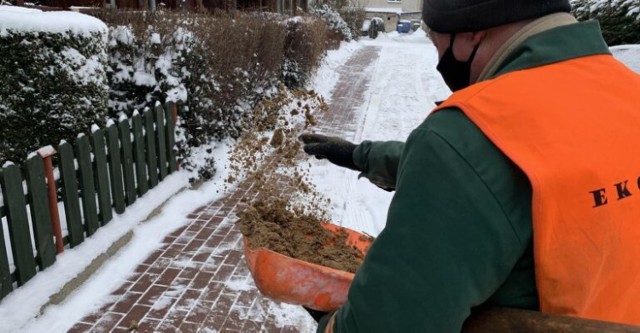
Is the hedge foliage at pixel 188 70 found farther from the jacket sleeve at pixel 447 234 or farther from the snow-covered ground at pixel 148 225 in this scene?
the jacket sleeve at pixel 447 234

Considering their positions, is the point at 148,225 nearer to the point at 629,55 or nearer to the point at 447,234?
the point at 447,234

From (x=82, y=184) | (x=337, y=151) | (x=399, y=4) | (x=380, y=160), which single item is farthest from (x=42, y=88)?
(x=399, y=4)

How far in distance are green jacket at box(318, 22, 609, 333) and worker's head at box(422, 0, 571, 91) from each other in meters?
0.27

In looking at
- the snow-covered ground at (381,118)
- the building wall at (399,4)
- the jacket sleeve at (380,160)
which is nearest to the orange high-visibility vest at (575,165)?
the jacket sleeve at (380,160)

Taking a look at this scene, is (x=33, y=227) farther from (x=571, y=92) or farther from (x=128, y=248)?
(x=571, y=92)

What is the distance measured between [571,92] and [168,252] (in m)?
4.06

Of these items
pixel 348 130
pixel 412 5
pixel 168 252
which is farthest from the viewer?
pixel 412 5

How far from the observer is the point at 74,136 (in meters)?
4.54

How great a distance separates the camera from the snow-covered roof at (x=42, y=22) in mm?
4195

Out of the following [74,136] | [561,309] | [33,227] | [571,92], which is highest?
[571,92]

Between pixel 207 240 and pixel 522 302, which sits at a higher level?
Answer: pixel 522 302

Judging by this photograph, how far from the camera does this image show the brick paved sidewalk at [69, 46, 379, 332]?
3520 mm

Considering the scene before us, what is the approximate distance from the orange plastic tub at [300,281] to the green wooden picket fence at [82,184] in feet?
8.17

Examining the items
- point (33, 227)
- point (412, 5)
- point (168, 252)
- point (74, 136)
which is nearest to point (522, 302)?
point (33, 227)
